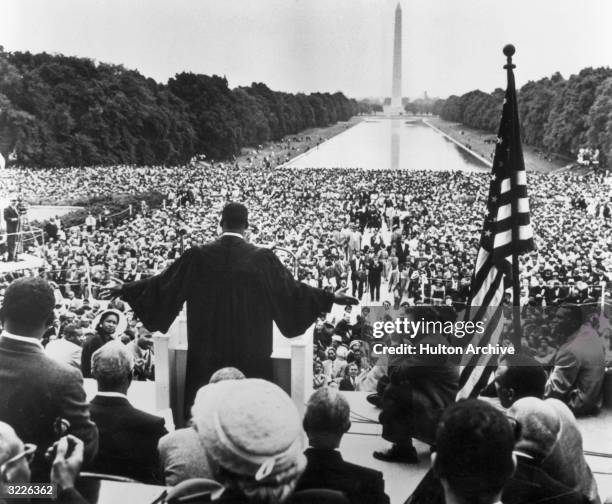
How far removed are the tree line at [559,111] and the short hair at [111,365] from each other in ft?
24.5

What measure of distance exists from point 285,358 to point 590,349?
2108 millimetres

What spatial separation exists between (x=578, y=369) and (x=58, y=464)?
155 inches

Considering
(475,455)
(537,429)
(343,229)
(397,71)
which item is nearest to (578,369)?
(537,429)

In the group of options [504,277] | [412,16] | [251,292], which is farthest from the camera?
[412,16]

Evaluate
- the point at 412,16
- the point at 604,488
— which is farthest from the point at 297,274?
the point at 604,488

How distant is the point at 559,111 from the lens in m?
9.83

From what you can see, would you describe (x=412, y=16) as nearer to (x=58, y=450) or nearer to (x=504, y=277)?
(x=504, y=277)

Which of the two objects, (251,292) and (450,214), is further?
(450,214)

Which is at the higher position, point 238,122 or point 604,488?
point 238,122

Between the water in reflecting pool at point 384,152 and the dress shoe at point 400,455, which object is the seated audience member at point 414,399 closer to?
the dress shoe at point 400,455

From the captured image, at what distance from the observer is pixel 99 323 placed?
5094 millimetres

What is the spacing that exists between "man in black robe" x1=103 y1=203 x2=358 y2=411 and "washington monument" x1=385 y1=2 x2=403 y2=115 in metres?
5.54

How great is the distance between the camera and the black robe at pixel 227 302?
4531 millimetres

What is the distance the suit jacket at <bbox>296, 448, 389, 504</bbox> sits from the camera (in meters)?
2.55
